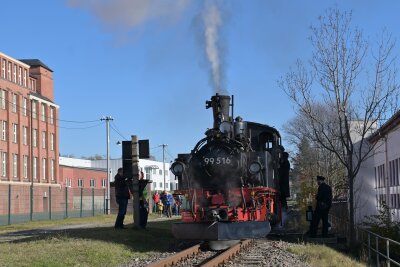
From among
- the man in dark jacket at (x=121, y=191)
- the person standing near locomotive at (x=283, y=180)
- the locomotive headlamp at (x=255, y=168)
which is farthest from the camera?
the man in dark jacket at (x=121, y=191)

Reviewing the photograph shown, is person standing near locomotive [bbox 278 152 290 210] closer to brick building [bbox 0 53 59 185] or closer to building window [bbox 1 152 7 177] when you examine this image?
brick building [bbox 0 53 59 185]

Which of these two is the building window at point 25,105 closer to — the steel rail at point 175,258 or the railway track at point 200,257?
→ the railway track at point 200,257

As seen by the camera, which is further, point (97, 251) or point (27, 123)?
point (27, 123)

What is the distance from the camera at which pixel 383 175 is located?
81.9 ft

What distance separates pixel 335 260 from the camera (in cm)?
1190

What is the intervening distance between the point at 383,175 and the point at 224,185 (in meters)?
13.8

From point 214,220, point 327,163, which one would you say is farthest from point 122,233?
point 327,163

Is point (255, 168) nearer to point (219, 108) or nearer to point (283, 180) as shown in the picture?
point (219, 108)

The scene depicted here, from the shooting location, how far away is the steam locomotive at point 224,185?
40.7 ft

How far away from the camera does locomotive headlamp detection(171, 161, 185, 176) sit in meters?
13.5

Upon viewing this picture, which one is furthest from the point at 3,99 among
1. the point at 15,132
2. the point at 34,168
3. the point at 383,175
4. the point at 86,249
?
the point at 86,249

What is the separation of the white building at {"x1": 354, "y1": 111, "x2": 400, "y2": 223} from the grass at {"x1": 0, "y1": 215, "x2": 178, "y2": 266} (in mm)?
7783

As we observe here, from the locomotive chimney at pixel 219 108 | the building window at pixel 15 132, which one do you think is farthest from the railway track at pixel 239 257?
the building window at pixel 15 132

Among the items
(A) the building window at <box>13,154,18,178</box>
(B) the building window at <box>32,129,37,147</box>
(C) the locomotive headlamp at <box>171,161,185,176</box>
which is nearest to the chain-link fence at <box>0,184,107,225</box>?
(A) the building window at <box>13,154,18,178</box>
